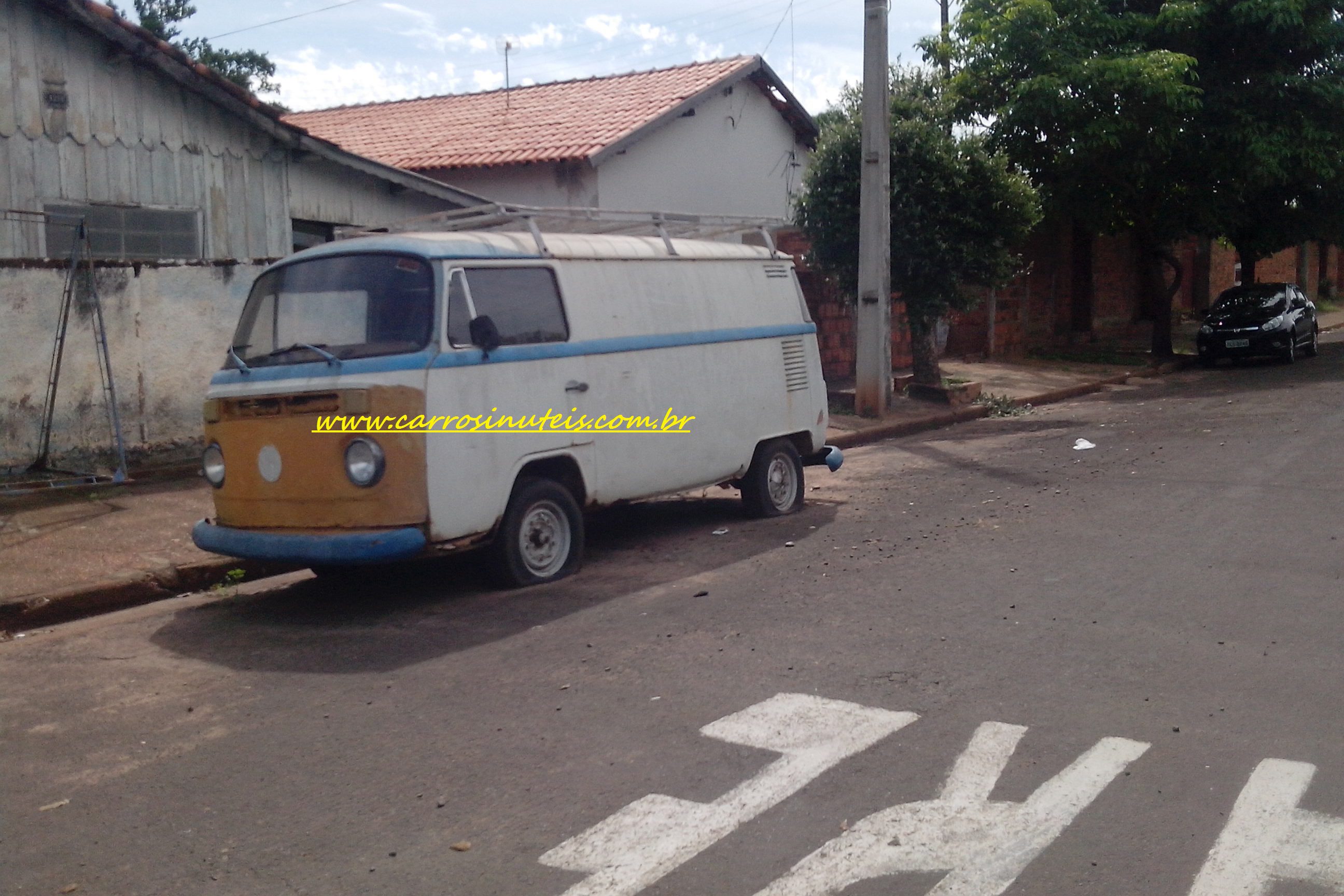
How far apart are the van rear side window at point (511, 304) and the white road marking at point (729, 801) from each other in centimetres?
307

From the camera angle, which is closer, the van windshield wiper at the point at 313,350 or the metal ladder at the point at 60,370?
the van windshield wiper at the point at 313,350

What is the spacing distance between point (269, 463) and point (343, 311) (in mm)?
965

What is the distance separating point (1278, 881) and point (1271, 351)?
876 inches

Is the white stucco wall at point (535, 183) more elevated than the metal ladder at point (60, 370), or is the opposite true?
the white stucco wall at point (535, 183)

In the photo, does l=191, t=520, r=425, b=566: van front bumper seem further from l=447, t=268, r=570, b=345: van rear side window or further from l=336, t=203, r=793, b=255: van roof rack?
l=336, t=203, r=793, b=255: van roof rack

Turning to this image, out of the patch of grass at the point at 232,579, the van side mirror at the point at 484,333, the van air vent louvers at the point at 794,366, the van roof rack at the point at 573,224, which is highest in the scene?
the van roof rack at the point at 573,224

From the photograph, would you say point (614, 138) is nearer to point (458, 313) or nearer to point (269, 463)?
point (458, 313)

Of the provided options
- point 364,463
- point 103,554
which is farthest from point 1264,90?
point 103,554

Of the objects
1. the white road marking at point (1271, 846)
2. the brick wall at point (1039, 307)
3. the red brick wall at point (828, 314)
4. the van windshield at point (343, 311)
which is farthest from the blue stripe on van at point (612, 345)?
the red brick wall at point (828, 314)

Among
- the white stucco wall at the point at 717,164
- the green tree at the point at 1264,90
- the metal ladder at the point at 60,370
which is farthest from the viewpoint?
the green tree at the point at 1264,90

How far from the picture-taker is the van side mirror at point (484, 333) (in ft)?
24.1

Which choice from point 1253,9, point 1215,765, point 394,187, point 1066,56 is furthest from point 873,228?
point 1215,765

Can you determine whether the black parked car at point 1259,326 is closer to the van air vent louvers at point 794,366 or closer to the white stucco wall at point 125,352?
the van air vent louvers at point 794,366

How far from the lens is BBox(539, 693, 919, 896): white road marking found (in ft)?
13.1
